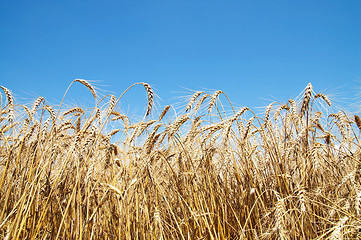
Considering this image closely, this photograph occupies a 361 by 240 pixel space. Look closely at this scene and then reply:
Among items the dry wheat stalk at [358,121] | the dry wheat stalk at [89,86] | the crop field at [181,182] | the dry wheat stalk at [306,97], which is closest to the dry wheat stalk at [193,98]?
the crop field at [181,182]

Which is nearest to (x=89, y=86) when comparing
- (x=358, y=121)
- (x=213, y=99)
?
(x=213, y=99)

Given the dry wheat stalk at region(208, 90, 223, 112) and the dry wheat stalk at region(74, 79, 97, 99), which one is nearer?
the dry wheat stalk at region(74, 79, 97, 99)

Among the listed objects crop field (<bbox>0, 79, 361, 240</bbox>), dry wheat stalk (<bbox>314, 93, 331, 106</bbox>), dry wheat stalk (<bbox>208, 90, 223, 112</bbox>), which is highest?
dry wheat stalk (<bbox>208, 90, 223, 112</bbox>)

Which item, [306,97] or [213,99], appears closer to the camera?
[306,97]

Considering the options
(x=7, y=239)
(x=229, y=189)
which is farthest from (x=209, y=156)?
(x=7, y=239)

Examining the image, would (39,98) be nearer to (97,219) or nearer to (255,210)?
(97,219)

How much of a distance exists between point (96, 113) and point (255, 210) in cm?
195

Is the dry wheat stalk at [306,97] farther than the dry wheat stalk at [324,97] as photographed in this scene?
No

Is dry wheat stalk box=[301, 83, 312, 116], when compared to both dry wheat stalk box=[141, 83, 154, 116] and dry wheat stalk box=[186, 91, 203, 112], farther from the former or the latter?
dry wheat stalk box=[141, 83, 154, 116]

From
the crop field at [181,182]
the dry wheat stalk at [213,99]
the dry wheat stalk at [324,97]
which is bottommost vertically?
the crop field at [181,182]

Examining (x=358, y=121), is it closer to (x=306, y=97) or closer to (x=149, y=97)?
(x=306, y=97)

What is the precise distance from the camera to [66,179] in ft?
8.03

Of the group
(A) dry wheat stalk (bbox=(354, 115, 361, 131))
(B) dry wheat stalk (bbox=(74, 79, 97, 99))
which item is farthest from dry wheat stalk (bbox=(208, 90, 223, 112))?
(A) dry wheat stalk (bbox=(354, 115, 361, 131))

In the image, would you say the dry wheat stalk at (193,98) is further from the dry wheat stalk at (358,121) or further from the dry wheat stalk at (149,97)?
the dry wheat stalk at (358,121)
